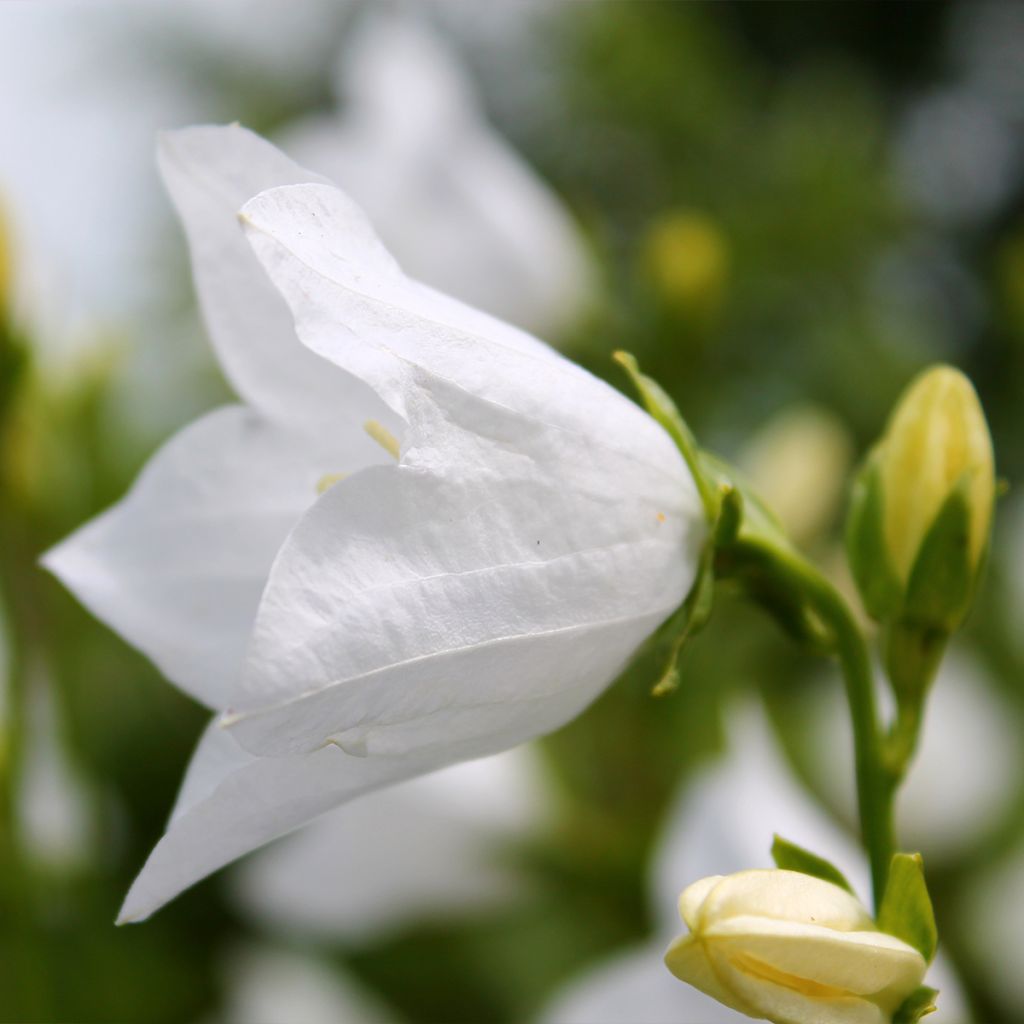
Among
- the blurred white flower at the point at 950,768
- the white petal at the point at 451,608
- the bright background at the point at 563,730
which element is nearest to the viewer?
the white petal at the point at 451,608

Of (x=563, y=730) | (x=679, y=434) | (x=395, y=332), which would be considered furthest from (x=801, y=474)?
(x=395, y=332)

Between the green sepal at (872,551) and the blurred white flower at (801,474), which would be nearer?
the green sepal at (872,551)

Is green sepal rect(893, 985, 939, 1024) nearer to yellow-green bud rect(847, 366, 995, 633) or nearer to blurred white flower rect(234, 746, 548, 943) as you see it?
yellow-green bud rect(847, 366, 995, 633)

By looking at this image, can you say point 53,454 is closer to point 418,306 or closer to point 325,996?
point 325,996

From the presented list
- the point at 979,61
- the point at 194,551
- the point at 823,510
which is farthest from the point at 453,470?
the point at 979,61

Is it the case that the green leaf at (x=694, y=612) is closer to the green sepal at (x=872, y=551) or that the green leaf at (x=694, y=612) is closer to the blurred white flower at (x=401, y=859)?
the green sepal at (x=872, y=551)

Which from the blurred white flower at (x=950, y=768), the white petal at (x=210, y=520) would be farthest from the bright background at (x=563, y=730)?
the white petal at (x=210, y=520)
